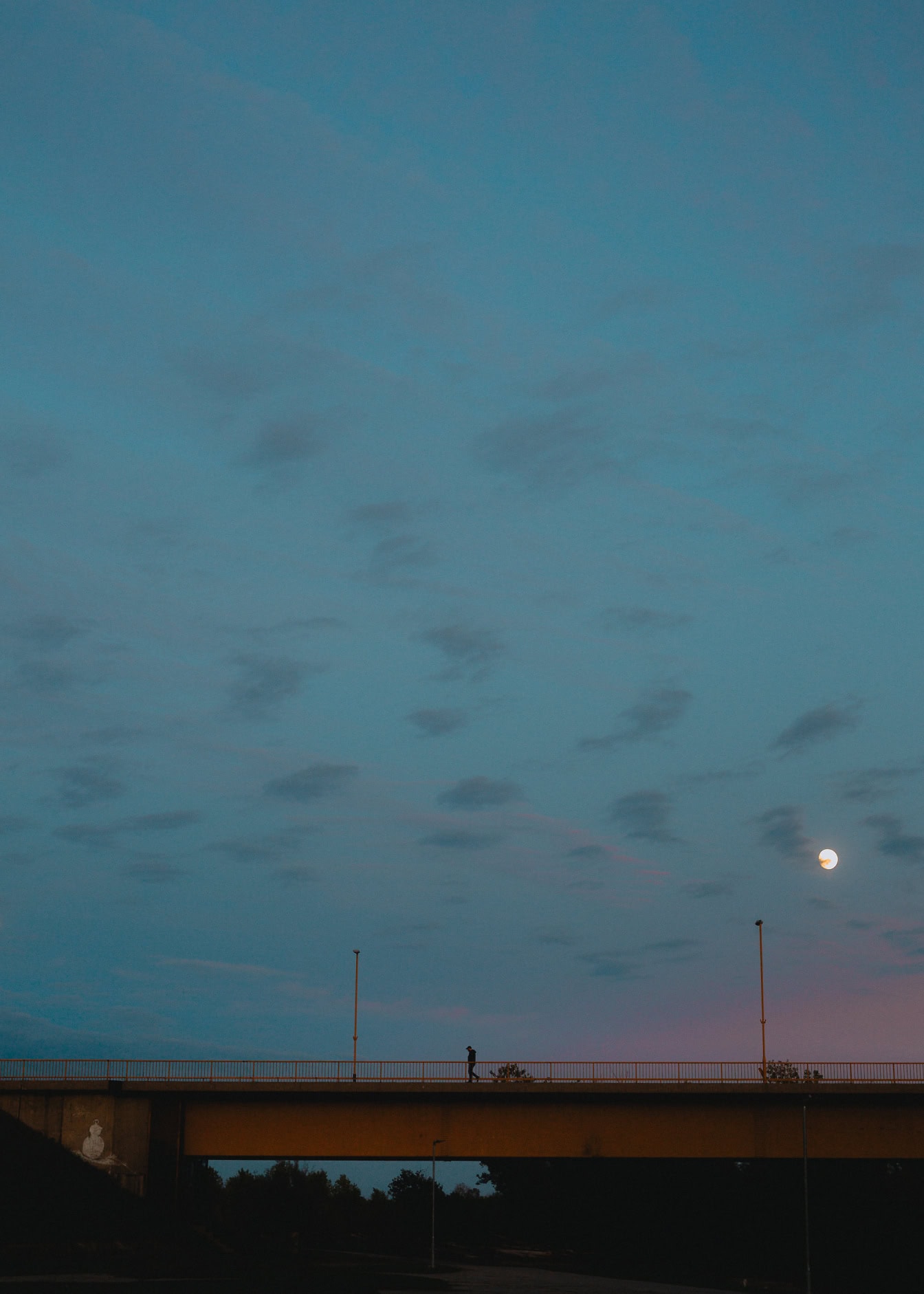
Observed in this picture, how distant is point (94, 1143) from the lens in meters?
64.1

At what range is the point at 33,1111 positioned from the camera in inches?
2542

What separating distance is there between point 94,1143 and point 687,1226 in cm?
6414

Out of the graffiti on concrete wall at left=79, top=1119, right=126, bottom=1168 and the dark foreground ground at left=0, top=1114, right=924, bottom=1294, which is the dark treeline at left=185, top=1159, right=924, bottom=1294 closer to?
the dark foreground ground at left=0, top=1114, right=924, bottom=1294

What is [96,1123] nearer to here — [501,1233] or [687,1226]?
[687,1226]

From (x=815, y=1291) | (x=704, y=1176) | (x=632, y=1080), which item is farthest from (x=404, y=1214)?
(x=632, y=1080)

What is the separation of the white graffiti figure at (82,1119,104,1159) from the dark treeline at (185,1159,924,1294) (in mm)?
5716

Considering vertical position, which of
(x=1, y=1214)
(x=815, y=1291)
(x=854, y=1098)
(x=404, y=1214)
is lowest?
(x=404, y=1214)

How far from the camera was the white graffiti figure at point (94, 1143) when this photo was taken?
6388 centimetres

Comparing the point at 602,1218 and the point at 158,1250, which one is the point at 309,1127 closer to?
the point at 158,1250

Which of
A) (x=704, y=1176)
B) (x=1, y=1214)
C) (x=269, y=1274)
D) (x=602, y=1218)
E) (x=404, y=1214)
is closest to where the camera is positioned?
(x=1, y=1214)

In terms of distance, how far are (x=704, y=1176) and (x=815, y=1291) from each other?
133ft

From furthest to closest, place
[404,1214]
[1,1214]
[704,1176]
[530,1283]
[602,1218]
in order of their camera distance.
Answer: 1. [404,1214]
2. [602,1218]
3. [704,1176]
4. [530,1283]
5. [1,1214]

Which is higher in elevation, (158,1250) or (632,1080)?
(632,1080)

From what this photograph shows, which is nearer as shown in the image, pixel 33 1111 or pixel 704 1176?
pixel 33 1111
